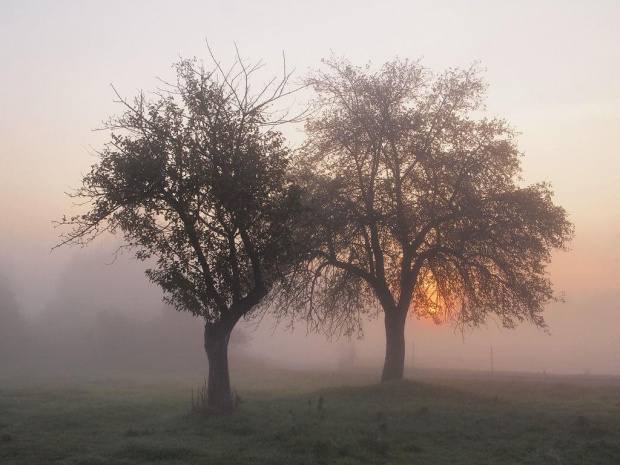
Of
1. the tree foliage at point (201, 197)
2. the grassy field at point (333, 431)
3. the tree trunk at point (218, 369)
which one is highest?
the tree foliage at point (201, 197)

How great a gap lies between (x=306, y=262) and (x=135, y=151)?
12720 mm

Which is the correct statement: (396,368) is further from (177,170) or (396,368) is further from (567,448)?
(177,170)

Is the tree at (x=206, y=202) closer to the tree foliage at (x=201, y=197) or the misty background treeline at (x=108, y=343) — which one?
the tree foliage at (x=201, y=197)

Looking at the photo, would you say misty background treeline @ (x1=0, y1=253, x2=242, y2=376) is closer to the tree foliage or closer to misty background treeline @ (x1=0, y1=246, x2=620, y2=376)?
misty background treeline @ (x1=0, y1=246, x2=620, y2=376)

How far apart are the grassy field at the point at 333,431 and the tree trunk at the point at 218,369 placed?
0.78m

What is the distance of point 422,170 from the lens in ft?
108

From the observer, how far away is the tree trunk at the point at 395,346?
32375 mm

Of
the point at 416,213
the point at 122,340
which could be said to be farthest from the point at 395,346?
the point at 122,340

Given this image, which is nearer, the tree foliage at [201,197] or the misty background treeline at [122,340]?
→ the tree foliage at [201,197]

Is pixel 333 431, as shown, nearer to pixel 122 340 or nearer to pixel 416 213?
pixel 416 213

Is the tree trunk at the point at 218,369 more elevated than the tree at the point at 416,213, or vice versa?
the tree at the point at 416,213

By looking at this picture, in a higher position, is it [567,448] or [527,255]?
[527,255]

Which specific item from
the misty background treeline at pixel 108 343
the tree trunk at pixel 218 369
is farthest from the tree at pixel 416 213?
the misty background treeline at pixel 108 343

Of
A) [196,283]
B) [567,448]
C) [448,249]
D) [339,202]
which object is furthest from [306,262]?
[567,448]
